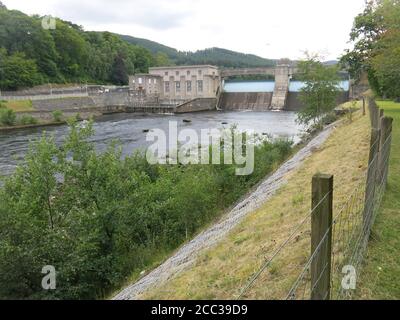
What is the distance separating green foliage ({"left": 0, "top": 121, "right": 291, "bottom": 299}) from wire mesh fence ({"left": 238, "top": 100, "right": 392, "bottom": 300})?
254 inches

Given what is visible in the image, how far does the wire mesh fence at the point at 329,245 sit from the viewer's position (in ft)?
11.5

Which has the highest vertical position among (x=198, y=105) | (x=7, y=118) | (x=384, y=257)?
(x=384, y=257)

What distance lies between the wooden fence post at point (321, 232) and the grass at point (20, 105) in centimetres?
6347

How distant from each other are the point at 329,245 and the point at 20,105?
2620 inches

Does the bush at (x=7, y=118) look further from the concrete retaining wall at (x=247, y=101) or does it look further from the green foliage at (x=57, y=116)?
the concrete retaining wall at (x=247, y=101)

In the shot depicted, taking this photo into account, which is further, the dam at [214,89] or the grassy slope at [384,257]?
the dam at [214,89]

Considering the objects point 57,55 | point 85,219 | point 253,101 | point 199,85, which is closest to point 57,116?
point 199,85

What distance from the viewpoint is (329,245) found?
3752 millimetres

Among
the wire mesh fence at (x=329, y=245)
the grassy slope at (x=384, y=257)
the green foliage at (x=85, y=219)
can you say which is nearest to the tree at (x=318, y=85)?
the green foliage at (x=85, y=219)

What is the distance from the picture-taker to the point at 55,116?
5881 cm

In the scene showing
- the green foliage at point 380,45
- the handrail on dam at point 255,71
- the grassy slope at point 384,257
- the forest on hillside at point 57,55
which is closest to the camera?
the grassy slope at point 384,257

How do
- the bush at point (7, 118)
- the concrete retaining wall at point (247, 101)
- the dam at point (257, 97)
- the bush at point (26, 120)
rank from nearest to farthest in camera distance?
the bush at point (7, 118) < the bush at point (26, 120) < the dam at point (257, 97) < the concrete retaining wall at point (247, 101)

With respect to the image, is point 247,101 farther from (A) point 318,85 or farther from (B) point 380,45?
(B) point 380,45
